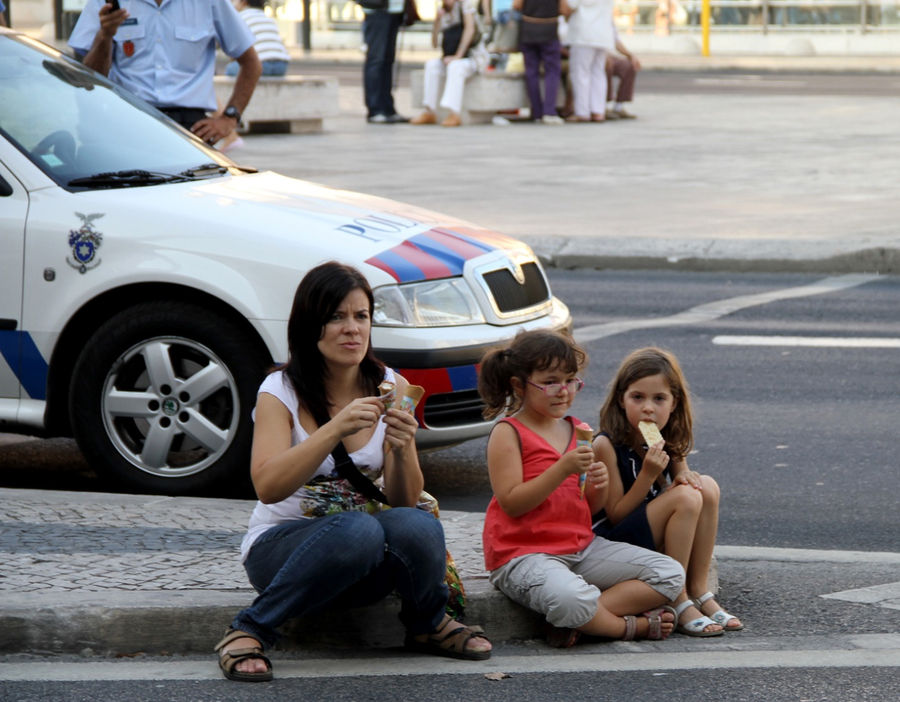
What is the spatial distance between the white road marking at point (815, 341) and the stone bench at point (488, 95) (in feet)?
39.6

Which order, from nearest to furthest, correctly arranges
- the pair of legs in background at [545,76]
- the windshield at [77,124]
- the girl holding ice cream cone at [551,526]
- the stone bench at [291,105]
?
the girl holding ice cream cone at [551,526] < the windshield at [77,124] < the stone bench at [291,105] < the pair of legs in background at [545,76]

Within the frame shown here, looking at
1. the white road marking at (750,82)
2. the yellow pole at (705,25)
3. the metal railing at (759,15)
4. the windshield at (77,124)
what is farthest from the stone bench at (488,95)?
the yellow pole at (705,25)

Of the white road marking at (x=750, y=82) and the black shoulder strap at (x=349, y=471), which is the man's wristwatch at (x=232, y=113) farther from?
the white road marking at (x=750, y=82)

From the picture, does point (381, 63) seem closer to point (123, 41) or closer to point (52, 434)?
point (123, 41)

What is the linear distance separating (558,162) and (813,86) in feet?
40.2

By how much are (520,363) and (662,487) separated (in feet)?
1.83

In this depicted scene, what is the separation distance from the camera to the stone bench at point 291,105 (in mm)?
19797

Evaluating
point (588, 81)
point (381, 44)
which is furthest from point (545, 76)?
point (381, 44)

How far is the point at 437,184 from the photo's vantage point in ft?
48.9

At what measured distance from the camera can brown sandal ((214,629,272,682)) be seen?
414 centimetres

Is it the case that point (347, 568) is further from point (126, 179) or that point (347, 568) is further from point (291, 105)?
point (291, 105)

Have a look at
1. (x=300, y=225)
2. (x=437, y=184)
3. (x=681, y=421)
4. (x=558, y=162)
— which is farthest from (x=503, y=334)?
(x=558, y=162)

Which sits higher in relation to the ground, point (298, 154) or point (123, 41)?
point (123, 41)

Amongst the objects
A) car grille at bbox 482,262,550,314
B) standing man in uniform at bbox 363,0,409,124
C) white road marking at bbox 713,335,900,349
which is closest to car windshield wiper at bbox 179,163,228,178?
car grille at bbox 482,262,550,314
